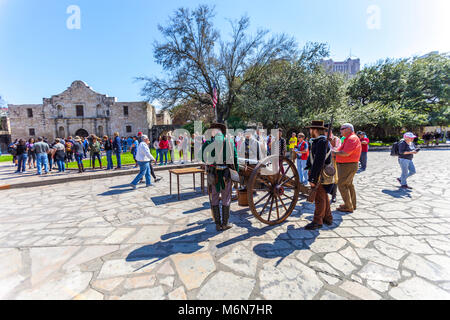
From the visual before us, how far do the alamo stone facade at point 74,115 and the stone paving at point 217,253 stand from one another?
113 ft

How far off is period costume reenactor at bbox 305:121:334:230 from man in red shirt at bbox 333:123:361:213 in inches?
25.7

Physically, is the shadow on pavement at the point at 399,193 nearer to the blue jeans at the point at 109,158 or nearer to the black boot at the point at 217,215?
the black boot at the point at 217,215

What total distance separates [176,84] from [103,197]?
19.9m

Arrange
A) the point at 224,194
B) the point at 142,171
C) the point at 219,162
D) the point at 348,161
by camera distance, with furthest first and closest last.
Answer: the point at 142,171 < the point at 348,161 < the point at 224,194 < the point at 219,162

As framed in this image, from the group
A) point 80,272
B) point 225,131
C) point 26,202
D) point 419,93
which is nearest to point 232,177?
point 225,131

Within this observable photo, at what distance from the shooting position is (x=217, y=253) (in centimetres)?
301

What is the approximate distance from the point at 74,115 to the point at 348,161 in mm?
42523

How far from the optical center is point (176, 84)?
76.5ft

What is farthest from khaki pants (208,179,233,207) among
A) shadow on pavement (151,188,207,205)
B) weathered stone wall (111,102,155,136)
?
weathered stone wall (111,102,155,136)

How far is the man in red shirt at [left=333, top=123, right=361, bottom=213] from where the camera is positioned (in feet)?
13.4

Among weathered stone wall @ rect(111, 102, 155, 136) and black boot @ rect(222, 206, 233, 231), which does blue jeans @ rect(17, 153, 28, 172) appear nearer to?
black boot @ rect(222, 206, 233, 231)

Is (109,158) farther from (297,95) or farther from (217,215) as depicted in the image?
(297,95)

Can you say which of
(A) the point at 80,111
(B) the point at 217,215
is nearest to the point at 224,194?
(B) the point at 217,215

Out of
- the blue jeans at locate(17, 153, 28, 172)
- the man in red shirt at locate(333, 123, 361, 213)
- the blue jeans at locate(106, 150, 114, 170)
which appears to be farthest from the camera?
the blue jeans at locate(17, 153, 28, 172)
